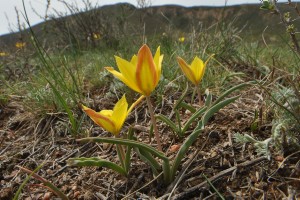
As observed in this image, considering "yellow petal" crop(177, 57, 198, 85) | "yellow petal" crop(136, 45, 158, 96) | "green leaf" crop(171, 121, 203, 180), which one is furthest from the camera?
"yellow petal" crop(177, 57, 198, 85)

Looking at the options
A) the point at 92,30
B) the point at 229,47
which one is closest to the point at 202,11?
the point at 92,30

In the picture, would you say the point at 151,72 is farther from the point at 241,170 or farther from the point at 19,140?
the point at 19,140

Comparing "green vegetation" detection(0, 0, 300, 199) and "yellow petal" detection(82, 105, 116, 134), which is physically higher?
"yellow petal" detection(82, 105, 116, 134)

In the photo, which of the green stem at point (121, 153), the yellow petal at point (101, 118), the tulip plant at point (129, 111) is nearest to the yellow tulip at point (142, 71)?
the tulip plant at point (129, 111)

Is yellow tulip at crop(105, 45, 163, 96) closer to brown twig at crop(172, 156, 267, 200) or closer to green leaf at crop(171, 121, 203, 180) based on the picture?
green leaf at crop(171, 121, 203, 180)

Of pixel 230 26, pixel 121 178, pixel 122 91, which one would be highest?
pixel 230 26

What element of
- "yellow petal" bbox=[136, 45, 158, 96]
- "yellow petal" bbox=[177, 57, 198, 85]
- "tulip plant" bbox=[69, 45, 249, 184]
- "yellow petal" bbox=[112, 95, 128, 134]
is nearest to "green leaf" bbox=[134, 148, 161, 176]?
"tulip plant" bbox=[69, 45, 249, 184]
